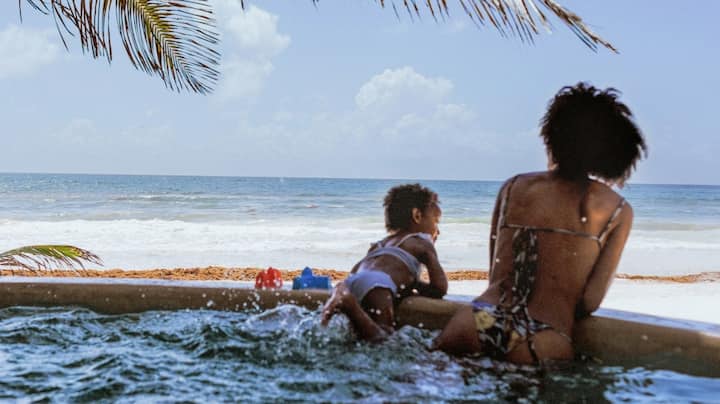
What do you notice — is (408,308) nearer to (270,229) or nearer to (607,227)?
(607,227)

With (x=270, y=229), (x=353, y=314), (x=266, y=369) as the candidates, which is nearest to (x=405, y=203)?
(x=353, y=314)

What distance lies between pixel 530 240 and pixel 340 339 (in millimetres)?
1003

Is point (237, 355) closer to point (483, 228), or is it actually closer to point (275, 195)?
point (483, 228)

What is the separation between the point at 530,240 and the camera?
8.71 feet

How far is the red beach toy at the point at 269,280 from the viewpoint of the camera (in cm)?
404

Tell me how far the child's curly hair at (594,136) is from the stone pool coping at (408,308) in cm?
78

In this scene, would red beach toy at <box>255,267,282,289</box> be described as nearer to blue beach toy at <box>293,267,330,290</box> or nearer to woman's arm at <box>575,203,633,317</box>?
blue beach toy at <box>293,267,330,290</box>

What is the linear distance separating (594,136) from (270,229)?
751 inches

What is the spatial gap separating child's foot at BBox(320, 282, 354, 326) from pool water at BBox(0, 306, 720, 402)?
0.06 metres

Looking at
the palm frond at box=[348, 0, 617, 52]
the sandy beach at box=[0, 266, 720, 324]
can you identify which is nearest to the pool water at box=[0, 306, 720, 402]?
the palm frond at box=[348, 0, 617, 52]

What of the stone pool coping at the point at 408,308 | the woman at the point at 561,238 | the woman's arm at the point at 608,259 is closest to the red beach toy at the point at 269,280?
the stone pool coping at the point at 408,308

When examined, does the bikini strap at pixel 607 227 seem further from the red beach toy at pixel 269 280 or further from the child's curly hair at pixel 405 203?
the red beach toy at pixel 269 280

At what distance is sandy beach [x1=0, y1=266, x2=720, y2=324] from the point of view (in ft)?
24.3

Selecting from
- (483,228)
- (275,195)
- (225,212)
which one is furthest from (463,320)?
(275,195)
